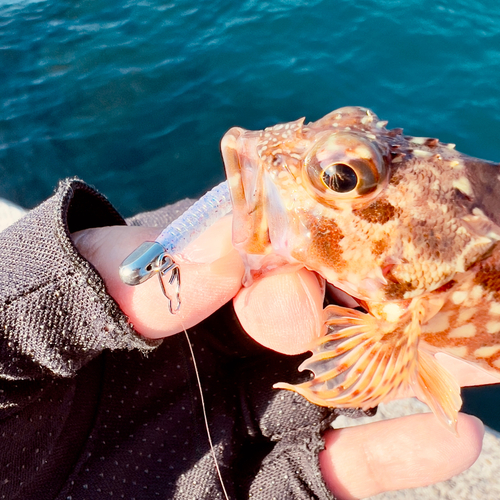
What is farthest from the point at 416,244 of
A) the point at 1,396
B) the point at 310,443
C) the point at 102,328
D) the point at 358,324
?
the point at 1,396

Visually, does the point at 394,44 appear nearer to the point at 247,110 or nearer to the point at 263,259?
the point at 247,110

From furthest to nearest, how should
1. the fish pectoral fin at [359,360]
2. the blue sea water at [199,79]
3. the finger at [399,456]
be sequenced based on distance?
the blue sea water at [199,79]
the finger at [399,456]
the fish pectoral fin at [359,360]

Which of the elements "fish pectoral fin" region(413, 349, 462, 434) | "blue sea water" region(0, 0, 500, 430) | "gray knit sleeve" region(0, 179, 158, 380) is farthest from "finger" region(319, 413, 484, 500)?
"blue sea water" region(0, 0, 500, 430)

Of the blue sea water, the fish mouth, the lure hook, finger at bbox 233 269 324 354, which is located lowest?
the blue sea water

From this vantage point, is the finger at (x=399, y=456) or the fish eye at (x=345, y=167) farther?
the finger at (x=399, y=456)

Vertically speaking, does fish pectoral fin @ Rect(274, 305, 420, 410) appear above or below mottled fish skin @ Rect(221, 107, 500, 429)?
below

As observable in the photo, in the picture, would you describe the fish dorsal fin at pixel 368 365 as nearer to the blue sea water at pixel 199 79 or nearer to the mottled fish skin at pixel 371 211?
the mottled fish skin at pixel 371 211

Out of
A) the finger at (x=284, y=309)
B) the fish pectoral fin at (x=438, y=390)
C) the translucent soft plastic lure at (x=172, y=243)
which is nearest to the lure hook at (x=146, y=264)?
the translucent soft plastic lure at (x=172, y=243)

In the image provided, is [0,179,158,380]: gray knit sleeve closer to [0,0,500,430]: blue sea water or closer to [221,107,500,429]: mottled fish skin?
[221,107,500,429]: mottled fish skin
